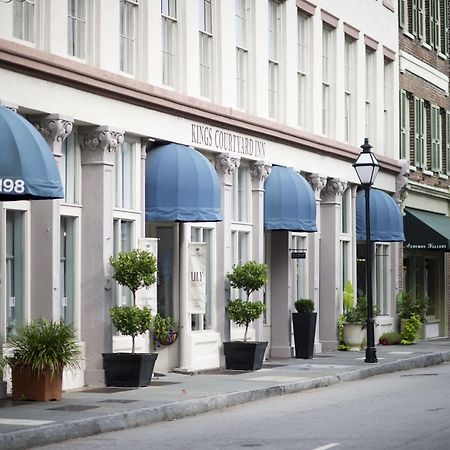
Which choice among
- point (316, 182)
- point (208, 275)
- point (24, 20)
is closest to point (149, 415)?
point (24, 20)

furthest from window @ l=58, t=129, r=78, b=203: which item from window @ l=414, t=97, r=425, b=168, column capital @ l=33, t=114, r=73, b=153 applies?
window @ l=414, t=97, r=425, b=168

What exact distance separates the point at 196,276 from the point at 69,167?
4224 millimetres

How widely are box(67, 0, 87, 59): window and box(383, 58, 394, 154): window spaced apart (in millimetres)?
16711

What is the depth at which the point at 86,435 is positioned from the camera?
644 inches

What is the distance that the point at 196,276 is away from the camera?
997 inches

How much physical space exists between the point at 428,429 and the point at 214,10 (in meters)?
12.6

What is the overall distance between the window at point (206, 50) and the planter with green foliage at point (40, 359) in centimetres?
848

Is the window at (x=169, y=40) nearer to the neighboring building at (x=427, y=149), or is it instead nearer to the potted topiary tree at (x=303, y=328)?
the potted topiary tree at (x=303, y=328)

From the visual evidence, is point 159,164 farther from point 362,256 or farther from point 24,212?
point 362,256

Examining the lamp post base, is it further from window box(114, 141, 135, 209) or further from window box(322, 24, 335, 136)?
window box(114, 141, 135, 209)

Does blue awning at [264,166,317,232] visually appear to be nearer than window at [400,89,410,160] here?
Yes

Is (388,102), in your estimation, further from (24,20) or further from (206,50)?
(24,20)

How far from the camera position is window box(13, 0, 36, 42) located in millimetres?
20156

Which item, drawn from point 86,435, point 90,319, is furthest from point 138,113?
point 86,435
